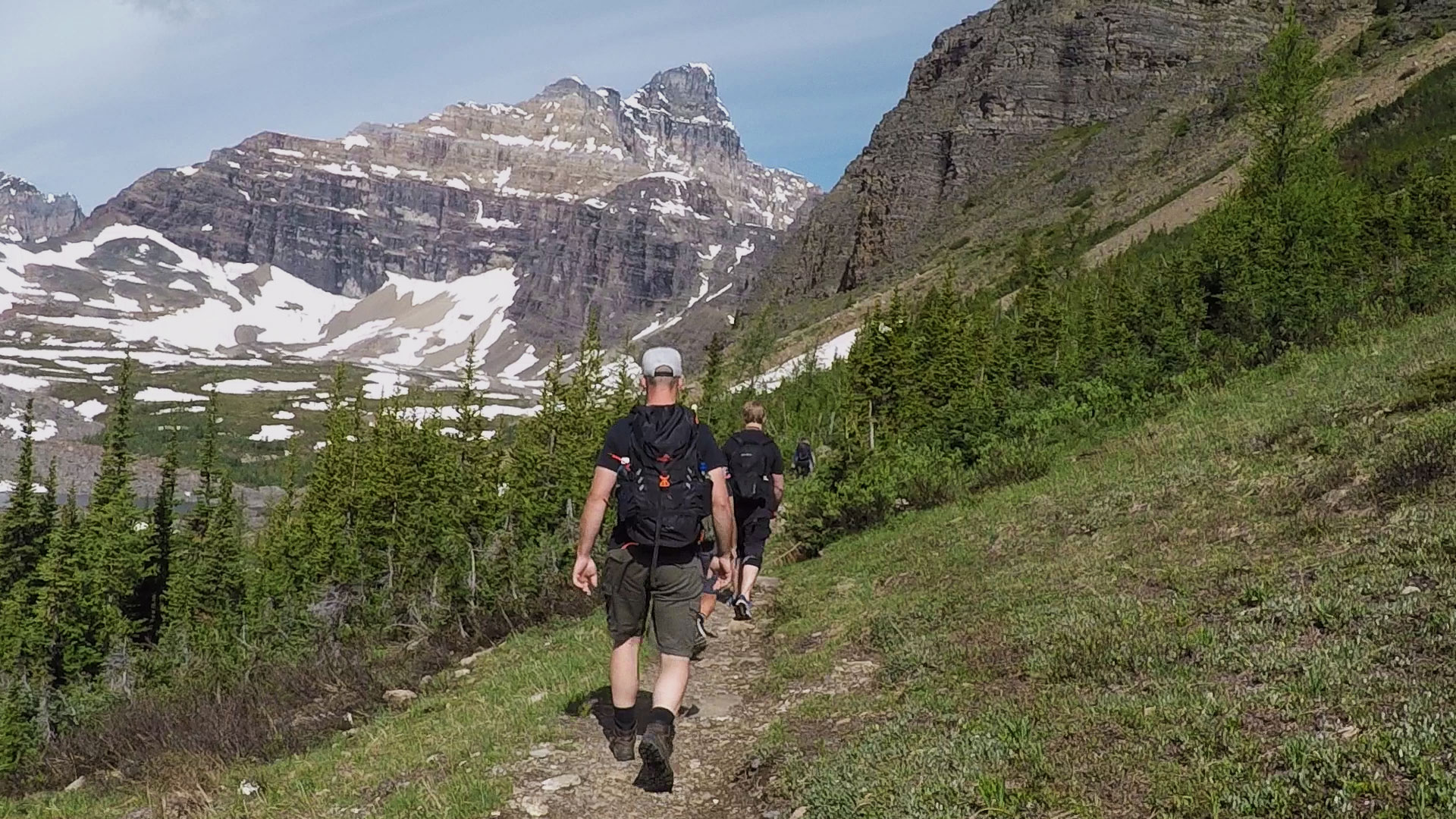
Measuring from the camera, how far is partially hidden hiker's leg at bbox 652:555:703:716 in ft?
21.0

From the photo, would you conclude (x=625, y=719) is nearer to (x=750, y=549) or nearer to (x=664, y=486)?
(x=664, y=486)

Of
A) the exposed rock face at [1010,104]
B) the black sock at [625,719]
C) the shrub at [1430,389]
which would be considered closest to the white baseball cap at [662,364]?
the black sock at [625,719]

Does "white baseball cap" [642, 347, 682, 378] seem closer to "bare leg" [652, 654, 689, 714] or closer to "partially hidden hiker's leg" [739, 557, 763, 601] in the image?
"bare leg" [652, 654, 689, 714]

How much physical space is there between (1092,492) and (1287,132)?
24.8 m

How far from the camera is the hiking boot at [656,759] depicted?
241 inches

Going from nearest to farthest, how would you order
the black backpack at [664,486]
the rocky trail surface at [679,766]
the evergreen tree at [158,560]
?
1. the rocky trail surface at [679,766]
2. the black backpack at [664,486]
3. the evergreen tree at [158,560]

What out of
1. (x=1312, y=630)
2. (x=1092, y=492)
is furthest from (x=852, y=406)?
(x=1312, y=630)

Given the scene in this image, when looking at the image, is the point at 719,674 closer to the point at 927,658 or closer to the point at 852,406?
the point at 927,658

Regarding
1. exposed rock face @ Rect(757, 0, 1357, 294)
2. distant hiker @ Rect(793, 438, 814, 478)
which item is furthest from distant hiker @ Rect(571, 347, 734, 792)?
exposed rock face @ Rect(757, 0, 1357, 294)

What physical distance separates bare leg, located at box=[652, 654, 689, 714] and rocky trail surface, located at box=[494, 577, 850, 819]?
0.60m

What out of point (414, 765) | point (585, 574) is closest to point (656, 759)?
point (585, 574)

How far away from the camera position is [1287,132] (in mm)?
30578

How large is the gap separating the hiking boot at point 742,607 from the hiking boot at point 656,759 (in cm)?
479

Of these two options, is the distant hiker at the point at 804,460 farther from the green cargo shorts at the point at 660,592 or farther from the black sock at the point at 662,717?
the black sock at the point at 662,717
